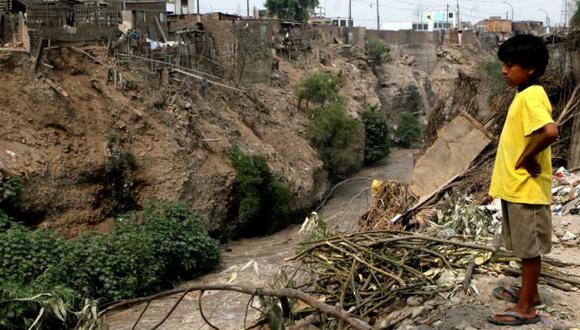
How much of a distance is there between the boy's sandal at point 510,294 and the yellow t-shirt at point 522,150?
24.0 inches

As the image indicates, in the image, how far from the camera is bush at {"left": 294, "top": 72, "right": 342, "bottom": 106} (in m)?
25.9

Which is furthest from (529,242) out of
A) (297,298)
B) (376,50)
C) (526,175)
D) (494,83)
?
(376,50)

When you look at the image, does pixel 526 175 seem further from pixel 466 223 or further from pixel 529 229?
pixel 466 223

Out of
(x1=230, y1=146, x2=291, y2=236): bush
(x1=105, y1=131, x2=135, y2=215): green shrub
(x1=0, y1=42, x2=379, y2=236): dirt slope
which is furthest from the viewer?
(x1=230, y1=146, x2=291, y2=236): bush

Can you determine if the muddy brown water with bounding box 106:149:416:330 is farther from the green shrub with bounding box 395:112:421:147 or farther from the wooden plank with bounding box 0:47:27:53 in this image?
the green shrub with bounding box 395:112:421:147

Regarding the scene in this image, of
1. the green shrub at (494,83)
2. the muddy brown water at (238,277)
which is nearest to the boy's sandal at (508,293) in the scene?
the muddy brown water at (238,277)

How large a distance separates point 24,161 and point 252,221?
6559 mm

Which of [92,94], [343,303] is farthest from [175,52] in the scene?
[343,303]

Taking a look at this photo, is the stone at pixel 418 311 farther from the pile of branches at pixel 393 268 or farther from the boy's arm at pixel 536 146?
the boy's arm at pixel 536 146

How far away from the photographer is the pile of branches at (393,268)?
14.2 ft

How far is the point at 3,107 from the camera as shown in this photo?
15.2 metres

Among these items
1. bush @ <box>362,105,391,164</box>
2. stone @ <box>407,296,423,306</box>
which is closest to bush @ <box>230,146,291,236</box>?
bush @ <box>362,105,391,164</box>

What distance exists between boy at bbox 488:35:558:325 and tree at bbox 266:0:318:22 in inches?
1602

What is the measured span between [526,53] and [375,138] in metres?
26.0
